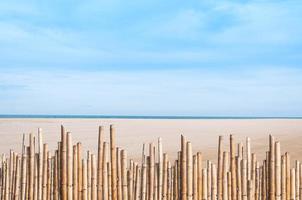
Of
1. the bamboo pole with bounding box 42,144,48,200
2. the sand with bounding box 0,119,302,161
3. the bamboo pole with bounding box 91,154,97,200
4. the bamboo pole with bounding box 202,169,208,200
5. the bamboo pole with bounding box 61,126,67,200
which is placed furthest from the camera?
the sand with bounding box 0,119,302,161

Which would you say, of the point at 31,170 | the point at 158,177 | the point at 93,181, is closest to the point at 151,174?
the point at 158,177

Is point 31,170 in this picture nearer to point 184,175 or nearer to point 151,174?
point 151,174

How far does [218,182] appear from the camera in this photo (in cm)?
349

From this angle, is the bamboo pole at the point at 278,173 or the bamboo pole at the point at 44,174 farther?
the bamboo pole at the point at 44,174

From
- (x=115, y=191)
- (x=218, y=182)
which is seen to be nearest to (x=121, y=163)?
(x=115, y=191)

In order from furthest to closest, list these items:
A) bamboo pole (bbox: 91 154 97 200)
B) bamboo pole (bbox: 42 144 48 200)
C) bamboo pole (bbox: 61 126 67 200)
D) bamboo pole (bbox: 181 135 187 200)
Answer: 1. bamboo pole (bbox: 42 144 48 200)
2. bamboo pole (bbox: 91 154 97 200)
3. bamboo pole (bbox: 61 126 67 200)
4. bamboo pole (bbox: 181 135 187 200)

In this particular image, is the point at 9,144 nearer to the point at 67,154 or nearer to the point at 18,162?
the point at 18,162

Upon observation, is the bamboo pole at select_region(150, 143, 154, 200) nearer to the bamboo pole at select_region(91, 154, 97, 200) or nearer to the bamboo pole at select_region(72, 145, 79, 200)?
the bamboo pole at select_region(91, 154, 97, 200)

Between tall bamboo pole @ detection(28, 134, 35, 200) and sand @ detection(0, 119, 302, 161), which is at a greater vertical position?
tall bamboo pole @ detection(28, 134, 35, 200)

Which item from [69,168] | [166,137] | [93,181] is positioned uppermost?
[69,168]

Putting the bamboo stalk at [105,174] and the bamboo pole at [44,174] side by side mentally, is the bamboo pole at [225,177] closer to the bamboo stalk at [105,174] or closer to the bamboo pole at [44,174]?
the bamboo stalk at [105,174]

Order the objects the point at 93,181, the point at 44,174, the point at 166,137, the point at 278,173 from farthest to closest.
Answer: the point at 166,137 < the point at 44,174 < the point at 93,181 < the point at 278,173

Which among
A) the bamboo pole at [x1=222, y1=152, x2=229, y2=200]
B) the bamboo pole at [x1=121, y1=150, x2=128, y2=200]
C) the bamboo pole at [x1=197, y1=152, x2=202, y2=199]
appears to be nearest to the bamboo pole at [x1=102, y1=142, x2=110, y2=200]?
the bamboo pole at [x1=121, y1=150, x2=128, y2=200]

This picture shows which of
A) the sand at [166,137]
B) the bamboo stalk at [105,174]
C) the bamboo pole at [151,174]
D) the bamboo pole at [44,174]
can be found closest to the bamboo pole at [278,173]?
the bamboo pole at [151,174]
